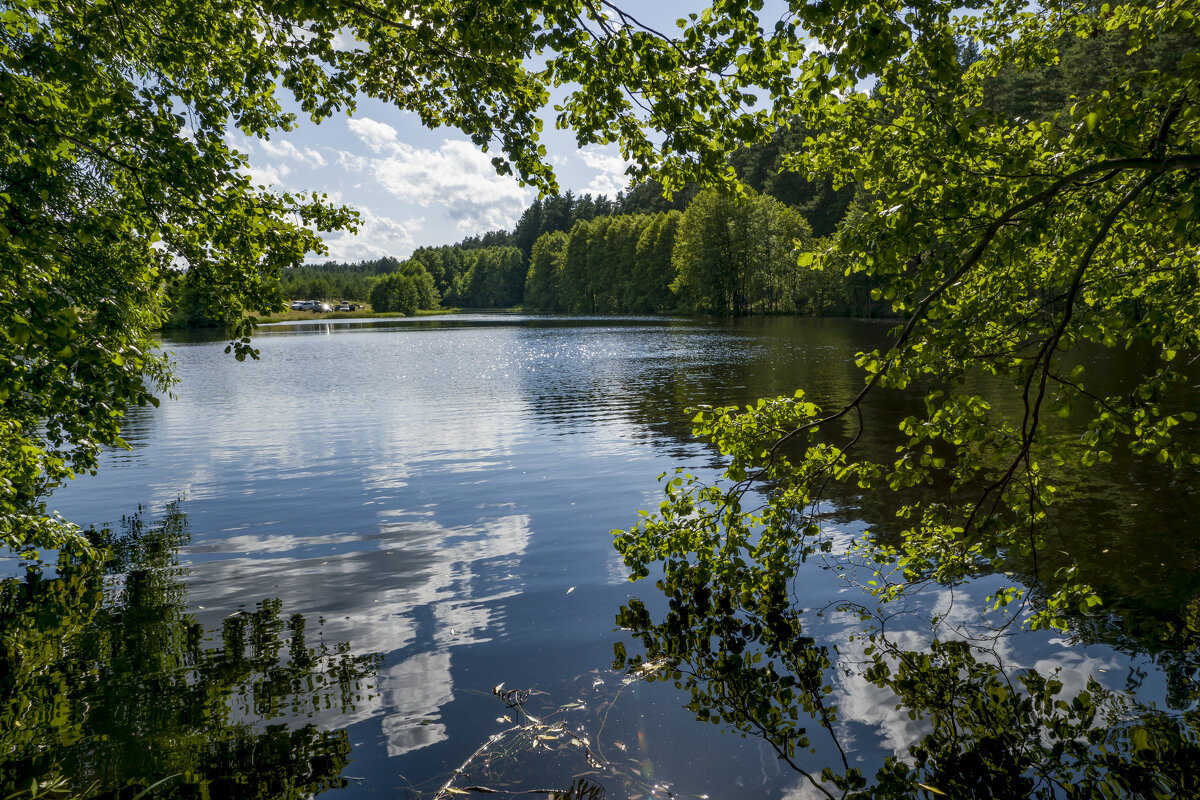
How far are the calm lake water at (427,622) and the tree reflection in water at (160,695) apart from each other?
1.3 inches

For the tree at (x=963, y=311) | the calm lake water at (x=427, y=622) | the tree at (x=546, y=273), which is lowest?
the calm lake water at (x=427, y=622)

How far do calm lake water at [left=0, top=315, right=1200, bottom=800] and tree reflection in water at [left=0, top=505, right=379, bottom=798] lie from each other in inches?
1.3

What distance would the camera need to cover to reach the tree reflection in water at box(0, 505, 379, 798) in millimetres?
6430

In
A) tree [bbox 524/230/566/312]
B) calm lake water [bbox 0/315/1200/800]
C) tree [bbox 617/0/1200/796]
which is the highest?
tree [bbox 524/230/566/312]

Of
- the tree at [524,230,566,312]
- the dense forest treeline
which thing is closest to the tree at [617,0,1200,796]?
the dense forest treeline

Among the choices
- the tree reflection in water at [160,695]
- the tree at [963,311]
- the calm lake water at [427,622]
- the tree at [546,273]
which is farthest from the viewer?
the tree at [546,273]

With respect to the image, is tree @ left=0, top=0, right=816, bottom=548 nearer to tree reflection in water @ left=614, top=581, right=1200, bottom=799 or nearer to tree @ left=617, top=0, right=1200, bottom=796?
tree @ left=617, top=0, right=1200, bottom=796

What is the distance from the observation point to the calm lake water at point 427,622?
664 centimetres

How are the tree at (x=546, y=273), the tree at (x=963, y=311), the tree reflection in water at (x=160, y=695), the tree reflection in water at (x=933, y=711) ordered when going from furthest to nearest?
the tree at (x=546, y=273) < the tree reflection in water at (x=160, y=695) < the tree reflection in water at (x=933, y=711) < the tree at (x=963, y=311)

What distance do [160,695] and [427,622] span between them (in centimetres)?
315

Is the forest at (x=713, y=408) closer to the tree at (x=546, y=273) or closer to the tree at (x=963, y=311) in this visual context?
the tree at (x=963, y=311)

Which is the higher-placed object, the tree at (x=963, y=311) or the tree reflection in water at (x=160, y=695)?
the tree at (x=963, y=311)

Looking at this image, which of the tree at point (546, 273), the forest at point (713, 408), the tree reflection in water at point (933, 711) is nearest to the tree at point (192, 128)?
the forest at point (713, 408)

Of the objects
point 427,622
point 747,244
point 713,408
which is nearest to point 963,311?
point 713,408
